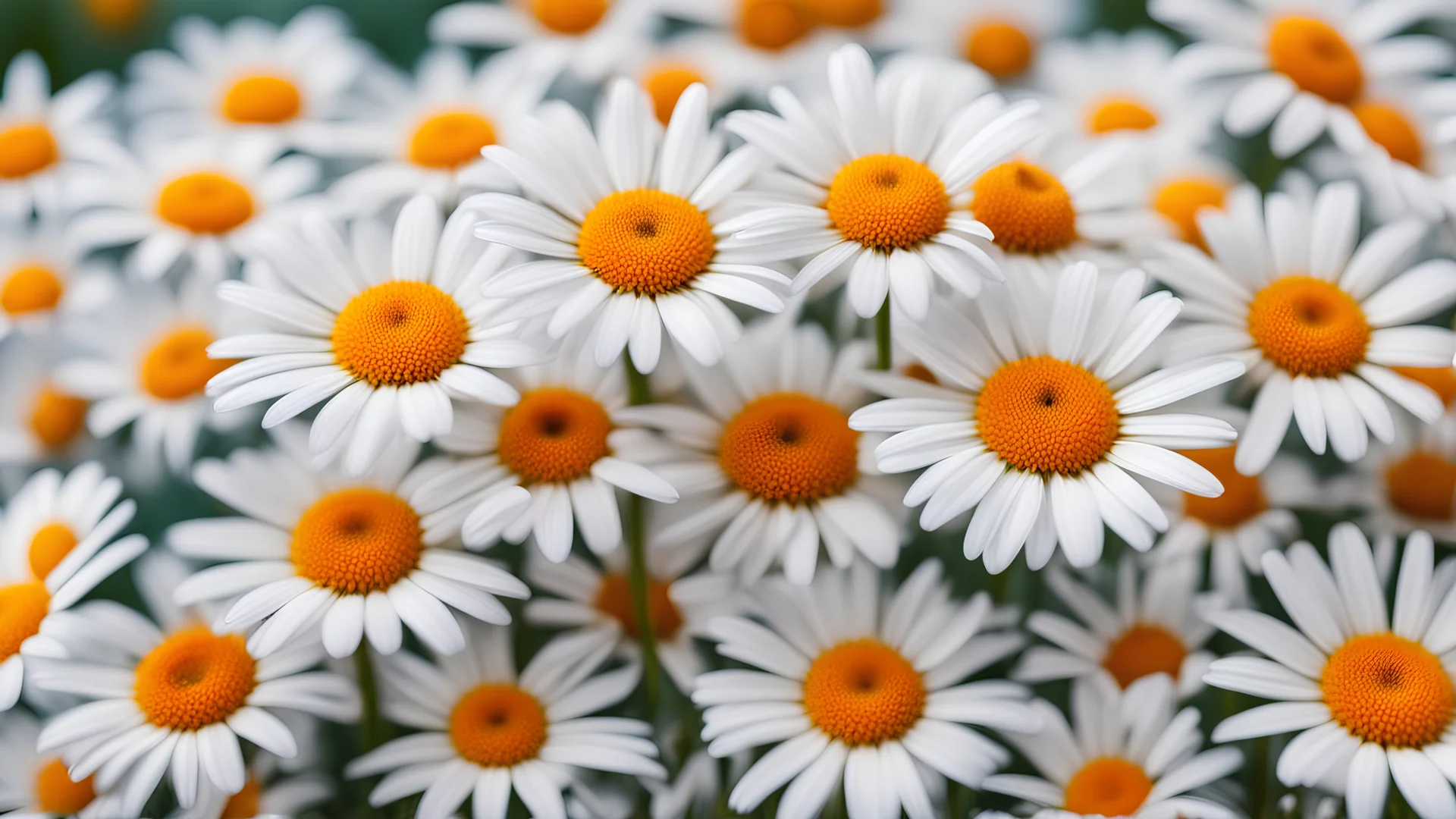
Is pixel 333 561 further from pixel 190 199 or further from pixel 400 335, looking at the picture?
pixel 190 199

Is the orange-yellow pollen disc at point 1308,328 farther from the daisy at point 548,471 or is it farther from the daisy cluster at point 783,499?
the daisy at point 548,471

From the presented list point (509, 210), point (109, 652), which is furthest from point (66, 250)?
point (509, 210)

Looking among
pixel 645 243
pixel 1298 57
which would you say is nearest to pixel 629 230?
pixel 645 243

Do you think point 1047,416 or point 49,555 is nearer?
point 1047,416

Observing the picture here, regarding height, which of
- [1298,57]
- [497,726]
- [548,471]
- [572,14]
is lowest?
[497,726]

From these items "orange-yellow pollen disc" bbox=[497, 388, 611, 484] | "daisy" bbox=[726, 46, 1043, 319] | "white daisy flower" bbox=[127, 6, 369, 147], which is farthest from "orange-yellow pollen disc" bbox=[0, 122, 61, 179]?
"daisy" bbox=[726, 46, 1043, 319]

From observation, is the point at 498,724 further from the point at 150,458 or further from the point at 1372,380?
the point at 1372,380

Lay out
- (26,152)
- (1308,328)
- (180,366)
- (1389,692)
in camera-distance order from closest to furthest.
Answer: (1389,692), (1308,328), (180,366), (26,152)

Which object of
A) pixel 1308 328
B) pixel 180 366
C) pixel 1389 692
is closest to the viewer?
pixel 1389 692
